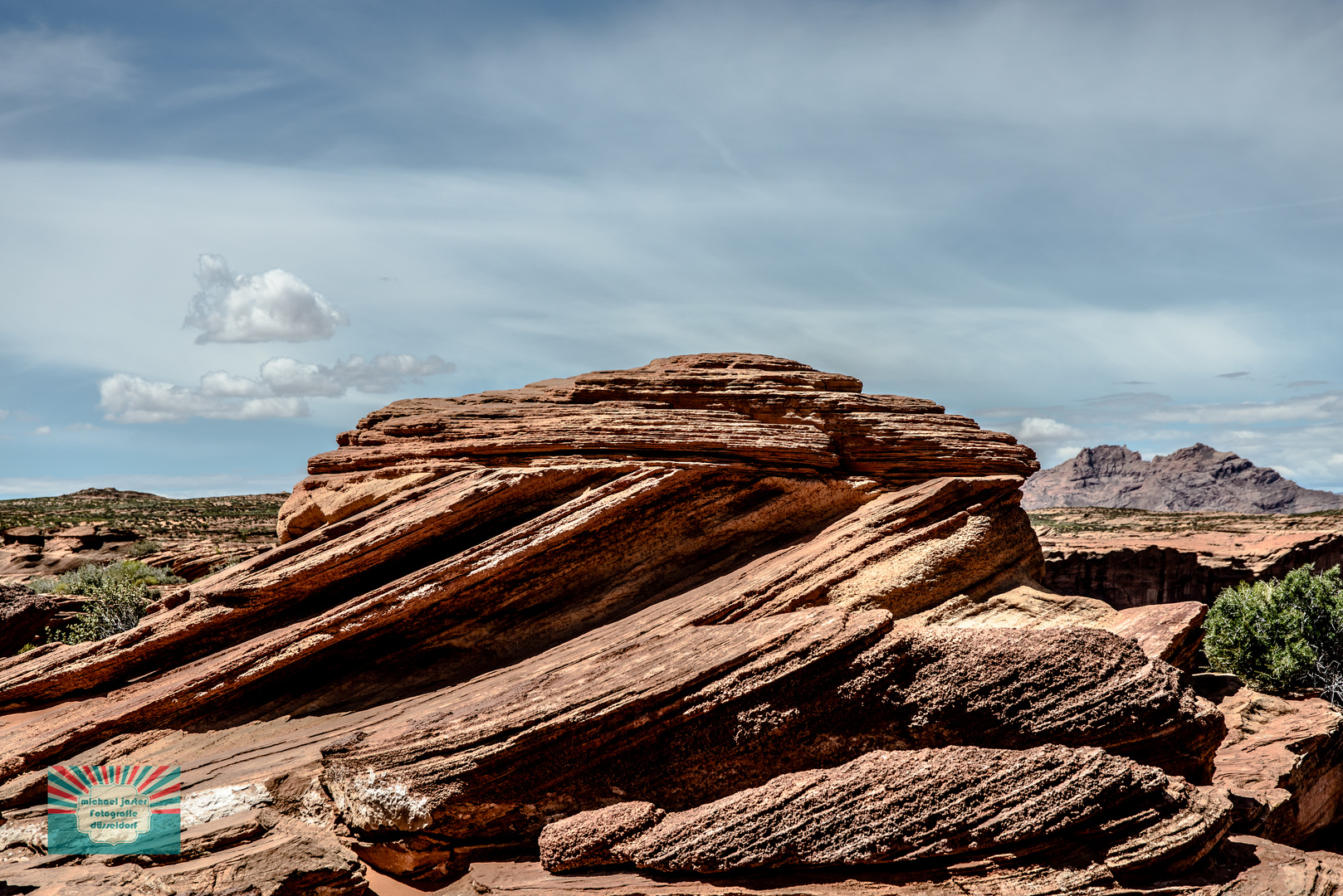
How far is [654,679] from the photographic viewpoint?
14.4 m

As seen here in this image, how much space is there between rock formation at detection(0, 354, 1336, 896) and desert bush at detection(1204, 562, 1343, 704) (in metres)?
11.9

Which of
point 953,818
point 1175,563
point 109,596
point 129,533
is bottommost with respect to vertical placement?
point 953,818

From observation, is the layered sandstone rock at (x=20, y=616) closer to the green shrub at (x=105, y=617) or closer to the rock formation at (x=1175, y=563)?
the green shrub at (x=105, y=617)

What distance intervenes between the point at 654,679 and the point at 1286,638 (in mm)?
24577

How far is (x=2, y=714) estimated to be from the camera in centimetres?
1830

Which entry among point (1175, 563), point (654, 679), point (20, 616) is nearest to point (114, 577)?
point (20, 616)

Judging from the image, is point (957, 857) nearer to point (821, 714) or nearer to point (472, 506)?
point (821, 714)

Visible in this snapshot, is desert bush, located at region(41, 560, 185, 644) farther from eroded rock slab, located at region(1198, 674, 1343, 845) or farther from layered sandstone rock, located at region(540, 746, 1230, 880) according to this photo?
eroded rock slab, located at region(1198, 674, 1343, 845)

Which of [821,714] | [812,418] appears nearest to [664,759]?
[821,714]

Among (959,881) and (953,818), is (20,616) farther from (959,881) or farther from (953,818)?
(959,881)

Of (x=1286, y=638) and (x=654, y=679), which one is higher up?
(x=654, y=679)

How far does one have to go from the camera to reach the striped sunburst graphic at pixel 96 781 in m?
15.6

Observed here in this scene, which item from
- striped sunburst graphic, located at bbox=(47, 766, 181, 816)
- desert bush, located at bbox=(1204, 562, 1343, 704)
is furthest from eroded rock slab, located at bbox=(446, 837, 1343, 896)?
desert bush, located at bbox=(1204, 562, 1343, 704)

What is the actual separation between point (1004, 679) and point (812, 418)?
8573mm
